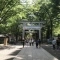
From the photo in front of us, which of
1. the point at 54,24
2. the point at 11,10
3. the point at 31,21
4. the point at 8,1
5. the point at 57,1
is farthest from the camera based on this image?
the point at 31,21

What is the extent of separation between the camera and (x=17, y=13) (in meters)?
31.7

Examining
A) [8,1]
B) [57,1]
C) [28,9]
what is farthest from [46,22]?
[8,1]

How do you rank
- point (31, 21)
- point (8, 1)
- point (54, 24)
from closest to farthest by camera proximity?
point (8, 1), point (54, 24), point (31, 21)

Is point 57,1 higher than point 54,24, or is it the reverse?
point 57,1

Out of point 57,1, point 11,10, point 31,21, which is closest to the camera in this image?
point 11,10

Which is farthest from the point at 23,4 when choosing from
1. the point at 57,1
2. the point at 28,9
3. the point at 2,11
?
the point at 57,1

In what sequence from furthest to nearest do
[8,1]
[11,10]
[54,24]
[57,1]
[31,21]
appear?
[31,21]
[54,24]
[57,1]
[11,10]
[8,1]

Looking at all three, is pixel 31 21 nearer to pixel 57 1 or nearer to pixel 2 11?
pixel 57 1

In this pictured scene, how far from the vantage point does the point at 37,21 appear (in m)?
69.9

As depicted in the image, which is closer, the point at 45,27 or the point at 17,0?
the point at 17,0

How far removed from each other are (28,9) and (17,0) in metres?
3.63

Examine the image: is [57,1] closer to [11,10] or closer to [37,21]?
[11,10]

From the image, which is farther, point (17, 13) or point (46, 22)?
point (46, 22)

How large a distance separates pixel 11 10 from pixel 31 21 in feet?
129
